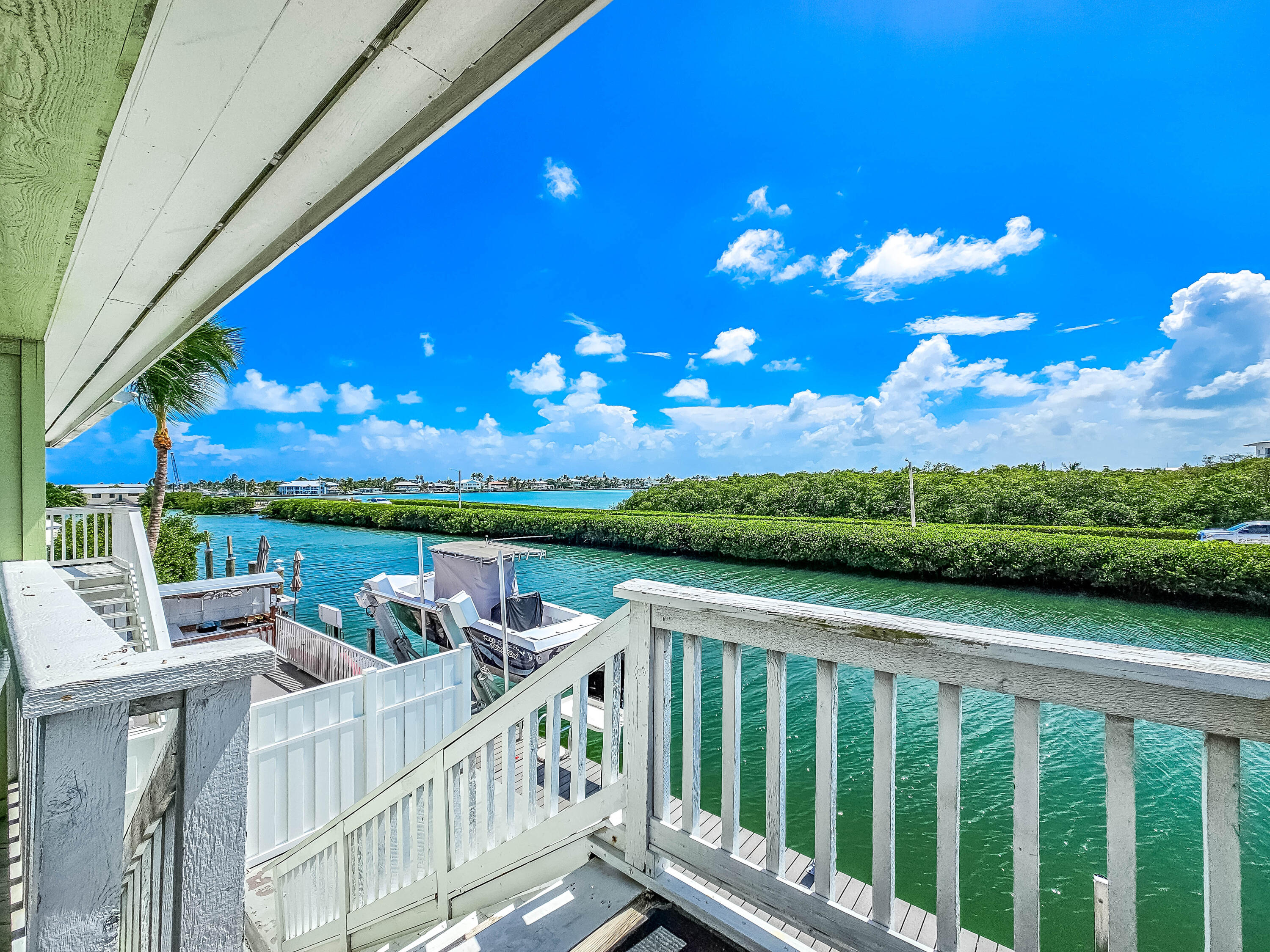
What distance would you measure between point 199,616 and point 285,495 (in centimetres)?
5611

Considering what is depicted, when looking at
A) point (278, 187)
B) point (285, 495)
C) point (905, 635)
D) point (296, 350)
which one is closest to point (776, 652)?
point (905, 635)

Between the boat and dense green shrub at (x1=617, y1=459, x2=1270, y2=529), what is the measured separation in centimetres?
2115

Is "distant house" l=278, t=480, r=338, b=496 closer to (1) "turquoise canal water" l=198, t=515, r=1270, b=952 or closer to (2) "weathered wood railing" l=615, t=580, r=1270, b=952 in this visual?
(1) "turquoise canal water" l=198, t=515, r=1270, b=952

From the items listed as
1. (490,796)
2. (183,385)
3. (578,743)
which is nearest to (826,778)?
(578,743)

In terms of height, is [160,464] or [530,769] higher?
[160,464]

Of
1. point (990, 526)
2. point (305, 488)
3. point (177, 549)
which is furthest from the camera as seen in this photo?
point (305, 488)

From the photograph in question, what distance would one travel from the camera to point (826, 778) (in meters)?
1.19

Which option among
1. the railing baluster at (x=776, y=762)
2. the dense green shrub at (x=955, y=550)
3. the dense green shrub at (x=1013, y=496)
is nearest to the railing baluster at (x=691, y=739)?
the railing baluster at (x=776, y=762)

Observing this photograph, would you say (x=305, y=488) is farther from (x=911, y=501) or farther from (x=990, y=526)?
(x=990, y=526)

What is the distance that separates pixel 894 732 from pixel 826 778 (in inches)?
8.8

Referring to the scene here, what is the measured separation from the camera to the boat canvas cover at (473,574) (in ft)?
33.0

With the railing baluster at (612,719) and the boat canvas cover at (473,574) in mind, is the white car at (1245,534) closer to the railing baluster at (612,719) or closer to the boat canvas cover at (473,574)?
the boat canvas cover at (473,574)

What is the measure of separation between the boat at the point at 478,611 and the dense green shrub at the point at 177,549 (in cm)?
405

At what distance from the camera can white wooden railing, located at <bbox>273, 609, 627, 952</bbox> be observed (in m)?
1.59
